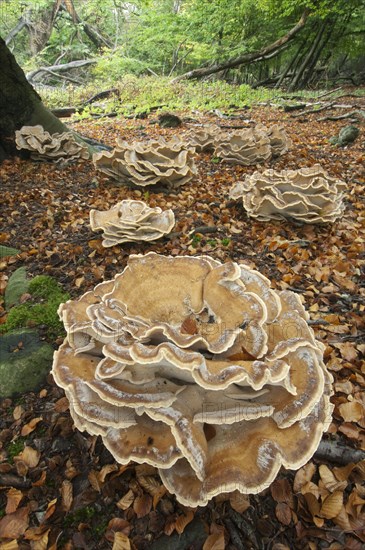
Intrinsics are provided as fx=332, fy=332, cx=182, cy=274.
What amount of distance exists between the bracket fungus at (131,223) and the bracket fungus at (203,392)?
2.46 metres

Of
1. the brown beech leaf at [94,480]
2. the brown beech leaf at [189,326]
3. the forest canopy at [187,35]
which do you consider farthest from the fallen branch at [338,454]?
the forest canopy at [187,35]

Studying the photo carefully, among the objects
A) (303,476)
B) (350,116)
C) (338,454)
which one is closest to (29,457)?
(303,476)

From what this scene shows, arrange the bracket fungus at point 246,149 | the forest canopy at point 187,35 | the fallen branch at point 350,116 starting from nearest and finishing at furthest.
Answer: the bracket fungus at point 246,149
the fallen branch at point 350,116
the forest canopy at point 187,35

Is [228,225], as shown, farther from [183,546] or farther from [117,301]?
[183,546]

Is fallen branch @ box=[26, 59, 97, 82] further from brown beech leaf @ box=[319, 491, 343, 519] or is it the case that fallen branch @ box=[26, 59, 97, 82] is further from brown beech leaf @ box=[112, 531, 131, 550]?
brown beech leaf @ box=[319, 491, 343, 519]

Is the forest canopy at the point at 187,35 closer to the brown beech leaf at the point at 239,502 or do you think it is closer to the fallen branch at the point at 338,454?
the fallen branch at the point at 338,454

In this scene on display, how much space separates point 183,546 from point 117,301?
5.73 feet

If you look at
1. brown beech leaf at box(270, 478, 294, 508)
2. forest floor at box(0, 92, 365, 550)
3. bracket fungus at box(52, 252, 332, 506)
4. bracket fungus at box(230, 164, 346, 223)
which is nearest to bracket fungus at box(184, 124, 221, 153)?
forest floor at box(0, 92, 365, 550)

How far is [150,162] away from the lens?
22.0 feet

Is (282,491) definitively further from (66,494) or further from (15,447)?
(15,447)

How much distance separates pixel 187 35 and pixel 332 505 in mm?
32804

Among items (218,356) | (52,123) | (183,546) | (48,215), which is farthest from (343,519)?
(52,123)

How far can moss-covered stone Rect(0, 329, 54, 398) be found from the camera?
3.09 meters

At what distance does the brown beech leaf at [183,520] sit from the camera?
230cm
